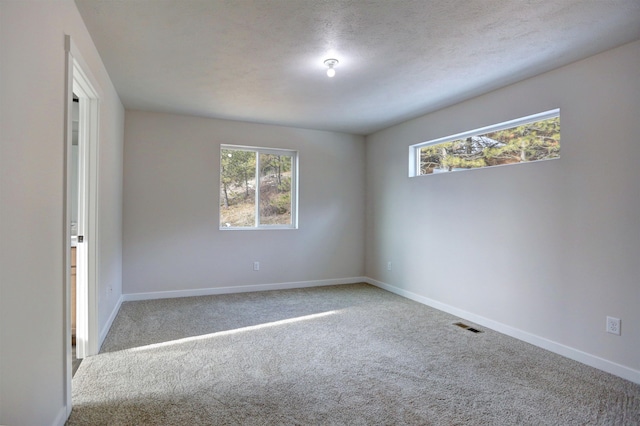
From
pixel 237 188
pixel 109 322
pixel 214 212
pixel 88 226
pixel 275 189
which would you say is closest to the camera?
pixel 88 226

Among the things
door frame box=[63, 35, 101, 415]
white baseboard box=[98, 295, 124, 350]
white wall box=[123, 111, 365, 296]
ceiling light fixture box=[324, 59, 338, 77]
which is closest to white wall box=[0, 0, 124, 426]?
door frame box=[63, 35, 101, 415]

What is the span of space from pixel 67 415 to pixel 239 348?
49.6 inches

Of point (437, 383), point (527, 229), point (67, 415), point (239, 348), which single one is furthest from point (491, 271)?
point (67, 415)

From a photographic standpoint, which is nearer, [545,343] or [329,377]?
[329,377]

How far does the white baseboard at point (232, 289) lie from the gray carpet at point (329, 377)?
2.35 feet

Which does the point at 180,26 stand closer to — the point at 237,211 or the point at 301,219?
the point at 237,211

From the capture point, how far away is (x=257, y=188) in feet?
17.0

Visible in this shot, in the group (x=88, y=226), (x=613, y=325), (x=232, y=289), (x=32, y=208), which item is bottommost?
(x=232, y=289)

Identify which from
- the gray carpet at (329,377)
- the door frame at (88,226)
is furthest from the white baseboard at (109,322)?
the door frame at (88,226)

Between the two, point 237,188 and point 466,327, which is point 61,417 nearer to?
point 466,327

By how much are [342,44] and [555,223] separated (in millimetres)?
2284

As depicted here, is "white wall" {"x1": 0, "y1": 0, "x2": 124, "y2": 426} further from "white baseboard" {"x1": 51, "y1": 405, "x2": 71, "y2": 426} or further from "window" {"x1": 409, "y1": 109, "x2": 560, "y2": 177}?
"window" {"x1": 409, "y1": 109, "x2": 560, "y2": 177}

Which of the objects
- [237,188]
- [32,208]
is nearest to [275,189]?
[237,188]

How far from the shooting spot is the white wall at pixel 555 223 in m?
2.58
